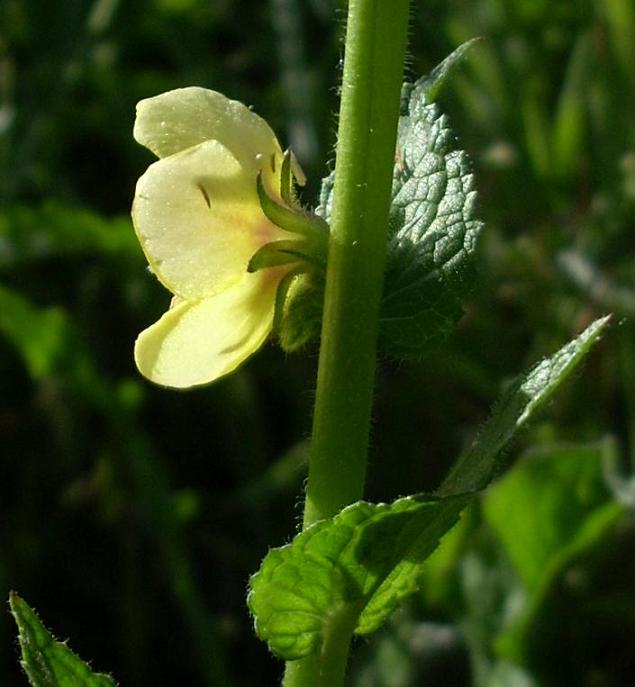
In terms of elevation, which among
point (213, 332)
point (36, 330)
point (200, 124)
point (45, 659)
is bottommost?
point (45, 659)

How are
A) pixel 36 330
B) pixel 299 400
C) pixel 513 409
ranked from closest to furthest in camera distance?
pixel 513 409
pixel 36 330
pixel 299 400

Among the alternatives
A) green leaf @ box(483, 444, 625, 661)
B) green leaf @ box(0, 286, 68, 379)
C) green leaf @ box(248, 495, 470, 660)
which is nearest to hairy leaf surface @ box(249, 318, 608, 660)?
green leaf @ box(248, 495, 470, 660)

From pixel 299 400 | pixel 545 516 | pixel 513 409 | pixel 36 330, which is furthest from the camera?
pixel 299 400

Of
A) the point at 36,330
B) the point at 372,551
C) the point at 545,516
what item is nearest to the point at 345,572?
the point at 372,551

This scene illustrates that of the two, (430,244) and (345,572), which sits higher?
(430,244)

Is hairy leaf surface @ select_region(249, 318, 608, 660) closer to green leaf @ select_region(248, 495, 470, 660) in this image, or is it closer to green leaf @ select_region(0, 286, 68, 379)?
green leaf @ select_region(248, 495, 470, 660)

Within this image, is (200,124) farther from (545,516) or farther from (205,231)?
(545,516)

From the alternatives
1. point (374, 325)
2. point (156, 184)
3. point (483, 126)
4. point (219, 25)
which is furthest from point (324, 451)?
point (219, 25)

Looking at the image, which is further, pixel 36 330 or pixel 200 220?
pixel 36 330
